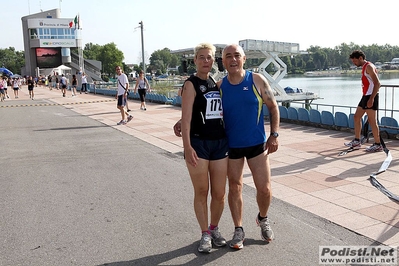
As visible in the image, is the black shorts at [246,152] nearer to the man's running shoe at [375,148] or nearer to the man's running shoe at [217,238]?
the man's running shoe at [217,238]

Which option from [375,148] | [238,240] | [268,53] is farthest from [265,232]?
[268,53]

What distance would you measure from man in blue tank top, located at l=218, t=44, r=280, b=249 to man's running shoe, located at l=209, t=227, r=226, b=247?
108 millimetres

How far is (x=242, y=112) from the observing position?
396 centimetres

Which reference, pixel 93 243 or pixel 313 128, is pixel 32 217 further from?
pixel 313 128

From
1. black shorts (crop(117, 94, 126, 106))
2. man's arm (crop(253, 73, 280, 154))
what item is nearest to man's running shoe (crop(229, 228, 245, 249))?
man's arm (crop(253, 73, 280, 154))

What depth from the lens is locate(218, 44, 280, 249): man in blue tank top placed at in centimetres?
396

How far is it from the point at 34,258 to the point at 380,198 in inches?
156

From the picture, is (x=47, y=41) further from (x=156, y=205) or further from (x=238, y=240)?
(x=238, y=240)

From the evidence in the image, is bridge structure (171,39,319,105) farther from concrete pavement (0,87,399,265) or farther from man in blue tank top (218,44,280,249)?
man in blue tank top (218,44,280,249)

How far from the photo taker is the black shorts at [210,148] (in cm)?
392

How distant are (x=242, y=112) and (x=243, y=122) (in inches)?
3.7

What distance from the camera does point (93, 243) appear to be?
4266 mm

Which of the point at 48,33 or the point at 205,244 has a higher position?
the point at 48,33

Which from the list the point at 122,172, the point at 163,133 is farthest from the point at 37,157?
the point at 163,133
